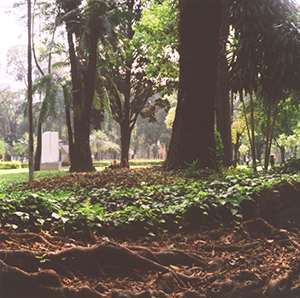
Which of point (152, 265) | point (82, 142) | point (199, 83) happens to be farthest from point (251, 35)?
point (82, 142)

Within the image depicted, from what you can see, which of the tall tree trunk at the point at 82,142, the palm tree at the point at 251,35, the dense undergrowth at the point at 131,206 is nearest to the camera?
the dense undergrowth at the point at 131,206

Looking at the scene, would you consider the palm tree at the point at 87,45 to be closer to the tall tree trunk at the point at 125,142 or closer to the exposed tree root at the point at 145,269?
the tall tree trunk at the point at 125,142

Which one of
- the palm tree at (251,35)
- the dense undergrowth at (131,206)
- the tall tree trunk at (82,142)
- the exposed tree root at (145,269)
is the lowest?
the exposed tree root at (145,269)

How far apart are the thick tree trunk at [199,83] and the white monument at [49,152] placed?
17.3 m

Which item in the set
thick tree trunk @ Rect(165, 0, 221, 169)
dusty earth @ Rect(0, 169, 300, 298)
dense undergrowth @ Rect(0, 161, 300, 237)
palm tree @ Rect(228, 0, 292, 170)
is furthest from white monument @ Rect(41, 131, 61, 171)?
dusty earth @ Rect(0, 169, 300, 298)

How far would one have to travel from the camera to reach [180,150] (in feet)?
29.4

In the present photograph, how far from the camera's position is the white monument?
24.2 metres

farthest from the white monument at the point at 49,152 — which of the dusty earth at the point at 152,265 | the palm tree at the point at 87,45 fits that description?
the dusty earth at the point at 152,265

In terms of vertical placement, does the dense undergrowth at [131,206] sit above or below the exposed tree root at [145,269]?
above

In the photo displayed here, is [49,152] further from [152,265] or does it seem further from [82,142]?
[152,265]

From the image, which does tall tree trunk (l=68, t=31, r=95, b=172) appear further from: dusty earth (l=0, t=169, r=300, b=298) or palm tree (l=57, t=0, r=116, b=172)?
dusty earth (l=0, t=169, r=300, b=298)

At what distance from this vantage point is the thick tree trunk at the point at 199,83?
8.77 meters

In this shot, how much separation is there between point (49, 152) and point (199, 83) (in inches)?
723

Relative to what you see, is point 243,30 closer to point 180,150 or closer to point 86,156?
point 180,150
